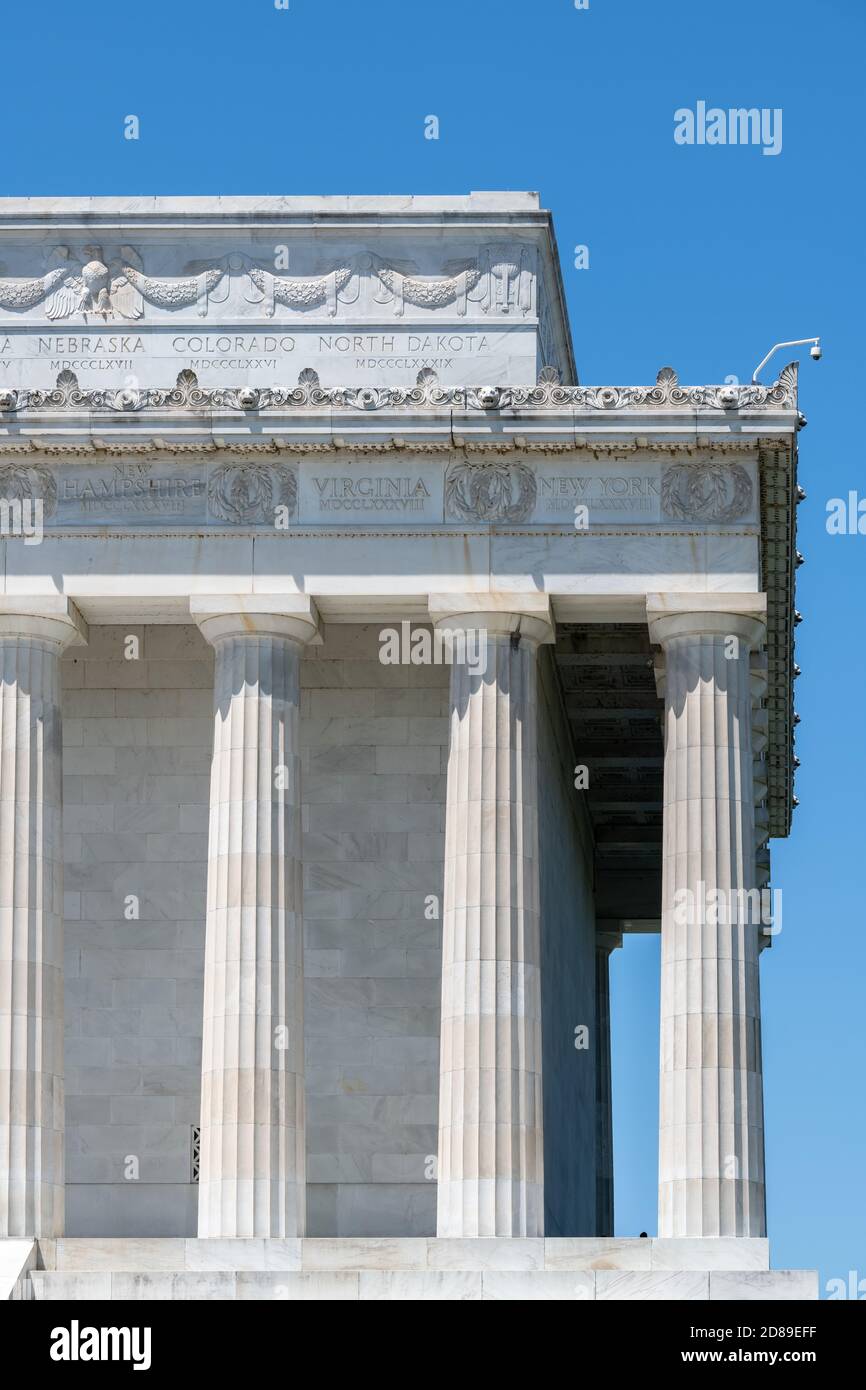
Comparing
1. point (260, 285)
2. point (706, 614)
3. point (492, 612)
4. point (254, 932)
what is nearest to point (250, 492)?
point (492, 612)

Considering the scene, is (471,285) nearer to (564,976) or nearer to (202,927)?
(202,927)

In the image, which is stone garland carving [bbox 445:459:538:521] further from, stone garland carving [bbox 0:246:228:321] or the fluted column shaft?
stone garland carving [bbox 0:246:228:321]

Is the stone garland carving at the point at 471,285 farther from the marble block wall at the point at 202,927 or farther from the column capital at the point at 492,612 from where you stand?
the column capital at the point at 492,612

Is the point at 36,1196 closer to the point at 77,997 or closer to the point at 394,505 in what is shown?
the point at 77,997

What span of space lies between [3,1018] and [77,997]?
6.34 metres

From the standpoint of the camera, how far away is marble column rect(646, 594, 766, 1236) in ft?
241

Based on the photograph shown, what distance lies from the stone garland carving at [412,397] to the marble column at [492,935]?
4757 mm

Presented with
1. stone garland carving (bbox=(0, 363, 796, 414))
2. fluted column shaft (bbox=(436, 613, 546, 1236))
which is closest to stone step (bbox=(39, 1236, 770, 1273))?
fluted column shaft (bbox=(436, 613, 546, 1236))

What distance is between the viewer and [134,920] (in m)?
81.7

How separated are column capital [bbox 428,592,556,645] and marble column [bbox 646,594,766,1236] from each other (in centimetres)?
274

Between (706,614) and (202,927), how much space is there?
49.9 feet

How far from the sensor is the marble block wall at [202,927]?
261 feet

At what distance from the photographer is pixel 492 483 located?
77.0m
